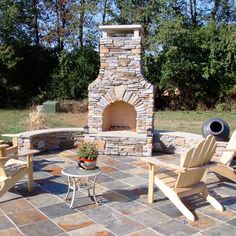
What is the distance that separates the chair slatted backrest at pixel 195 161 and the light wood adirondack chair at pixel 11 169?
A: 2.21 meters

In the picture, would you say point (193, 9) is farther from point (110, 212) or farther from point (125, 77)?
point (110, 212)

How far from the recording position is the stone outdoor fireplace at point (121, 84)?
748cm

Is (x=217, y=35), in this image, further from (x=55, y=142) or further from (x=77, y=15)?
(x=55, y=142)

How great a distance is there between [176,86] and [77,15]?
6.25 meters

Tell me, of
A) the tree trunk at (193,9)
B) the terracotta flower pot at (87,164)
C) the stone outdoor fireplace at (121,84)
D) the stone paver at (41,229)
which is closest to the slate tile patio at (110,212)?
the stone paver at (41,229)

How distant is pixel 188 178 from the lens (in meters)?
4.24

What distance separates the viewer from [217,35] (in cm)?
1547

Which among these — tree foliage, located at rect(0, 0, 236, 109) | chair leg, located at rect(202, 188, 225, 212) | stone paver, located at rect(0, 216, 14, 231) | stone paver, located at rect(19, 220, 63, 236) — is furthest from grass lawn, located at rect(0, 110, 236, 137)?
stone paver, located at rect(19, 220, 63, 236)

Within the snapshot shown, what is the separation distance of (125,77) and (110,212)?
3.90m

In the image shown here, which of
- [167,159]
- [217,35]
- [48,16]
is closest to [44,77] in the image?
[48,16]

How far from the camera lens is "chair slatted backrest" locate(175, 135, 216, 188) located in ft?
13.4

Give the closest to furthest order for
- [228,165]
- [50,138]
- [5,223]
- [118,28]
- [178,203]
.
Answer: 1. [5,223]
2. [178,203]
3. [228,165]
4. [118,28]
5. [50,138]

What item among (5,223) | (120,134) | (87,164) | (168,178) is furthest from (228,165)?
(5,223)

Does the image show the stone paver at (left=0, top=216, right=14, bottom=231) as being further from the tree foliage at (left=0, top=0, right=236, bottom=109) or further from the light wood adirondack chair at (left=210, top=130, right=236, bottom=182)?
the tree foliage at (left=0, top=0, right=236, bottom=109)
